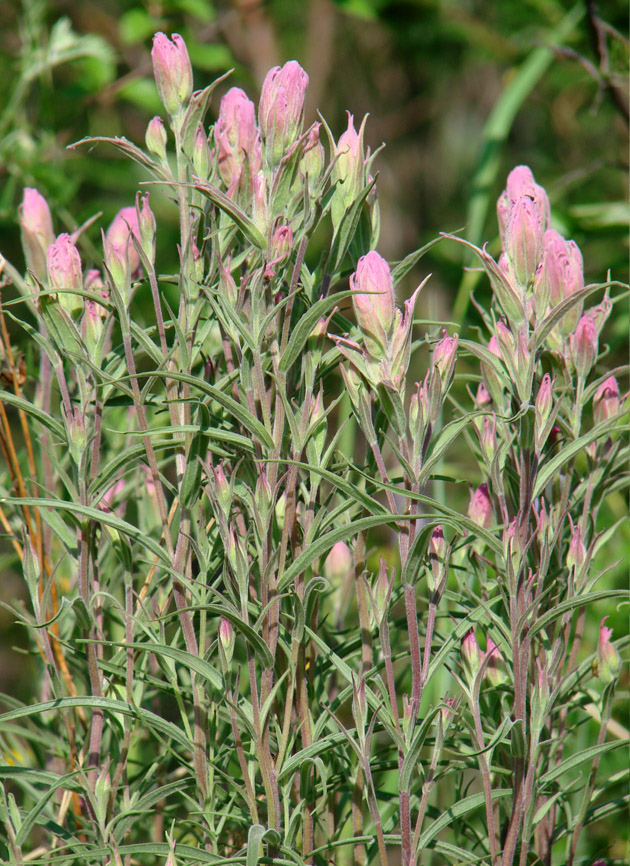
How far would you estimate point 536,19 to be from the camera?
1.65 m

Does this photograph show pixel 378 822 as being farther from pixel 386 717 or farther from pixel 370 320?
pixel 370 320

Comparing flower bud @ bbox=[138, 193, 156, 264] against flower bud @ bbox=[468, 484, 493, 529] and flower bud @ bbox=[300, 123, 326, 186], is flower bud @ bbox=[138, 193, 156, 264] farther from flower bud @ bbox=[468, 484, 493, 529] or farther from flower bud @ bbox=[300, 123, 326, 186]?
flower bud @ bbox=[468, 484, 493, 529]

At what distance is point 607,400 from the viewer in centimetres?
58

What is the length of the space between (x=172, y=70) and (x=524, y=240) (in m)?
0.24

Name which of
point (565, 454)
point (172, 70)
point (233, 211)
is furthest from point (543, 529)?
point (172, 70)

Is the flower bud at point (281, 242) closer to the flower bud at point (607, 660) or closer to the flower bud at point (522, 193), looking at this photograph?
the flower bud at point (522, 193)

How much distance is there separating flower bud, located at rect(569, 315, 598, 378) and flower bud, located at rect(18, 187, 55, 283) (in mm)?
404

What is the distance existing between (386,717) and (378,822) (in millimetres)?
64

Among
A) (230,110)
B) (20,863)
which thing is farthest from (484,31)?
(20,863)

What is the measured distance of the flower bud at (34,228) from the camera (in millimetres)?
645

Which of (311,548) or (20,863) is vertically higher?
(311,548)

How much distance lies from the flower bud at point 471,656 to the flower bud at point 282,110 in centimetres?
31

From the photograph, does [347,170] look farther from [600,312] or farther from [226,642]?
[226,642]

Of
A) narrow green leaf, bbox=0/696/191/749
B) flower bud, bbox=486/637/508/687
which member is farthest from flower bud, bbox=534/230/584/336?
narrow green leaf, bbox=0/696/191/749
